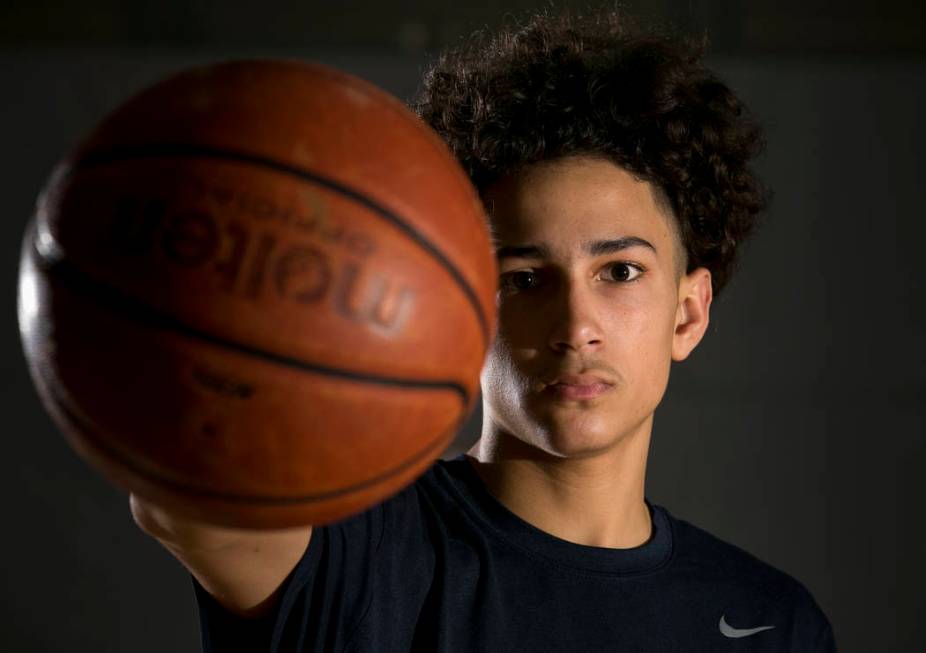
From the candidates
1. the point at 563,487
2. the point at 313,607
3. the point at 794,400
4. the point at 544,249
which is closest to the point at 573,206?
the point at 544,249

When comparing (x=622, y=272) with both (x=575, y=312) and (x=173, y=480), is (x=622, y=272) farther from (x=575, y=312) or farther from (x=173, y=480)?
(x=173, y=480)

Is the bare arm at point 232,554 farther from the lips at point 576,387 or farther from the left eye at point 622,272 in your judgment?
the left eye at point 622,272

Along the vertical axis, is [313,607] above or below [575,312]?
below

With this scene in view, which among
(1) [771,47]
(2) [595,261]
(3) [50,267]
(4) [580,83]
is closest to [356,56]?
(1) [771,47]

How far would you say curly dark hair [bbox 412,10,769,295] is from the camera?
3.49ft

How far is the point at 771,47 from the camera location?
271 centimetres

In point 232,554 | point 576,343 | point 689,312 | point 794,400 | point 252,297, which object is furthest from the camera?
point 794,400

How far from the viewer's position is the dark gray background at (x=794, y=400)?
2443 millimetres

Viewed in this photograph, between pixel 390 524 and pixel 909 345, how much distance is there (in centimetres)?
195

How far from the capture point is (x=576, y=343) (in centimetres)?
92

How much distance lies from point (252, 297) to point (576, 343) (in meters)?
0.41

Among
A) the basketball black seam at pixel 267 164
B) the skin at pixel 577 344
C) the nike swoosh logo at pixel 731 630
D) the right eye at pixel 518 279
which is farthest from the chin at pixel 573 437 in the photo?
the basketball black seam at pixel 267 164

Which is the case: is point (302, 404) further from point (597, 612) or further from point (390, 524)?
point (597, 612)

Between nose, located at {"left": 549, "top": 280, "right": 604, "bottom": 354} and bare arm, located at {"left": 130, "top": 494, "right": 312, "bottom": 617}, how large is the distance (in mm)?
280
